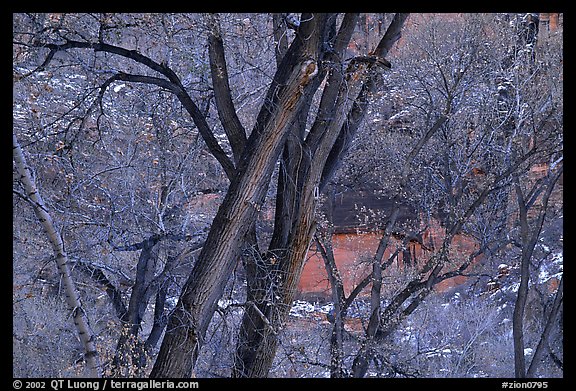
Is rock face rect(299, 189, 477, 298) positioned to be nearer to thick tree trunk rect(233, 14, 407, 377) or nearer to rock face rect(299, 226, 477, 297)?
rock face rect(299, 226, 477, 297)

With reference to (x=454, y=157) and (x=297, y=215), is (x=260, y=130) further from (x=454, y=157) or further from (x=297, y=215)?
(x=454, y=157)

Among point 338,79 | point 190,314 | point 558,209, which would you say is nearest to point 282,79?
point 338,79

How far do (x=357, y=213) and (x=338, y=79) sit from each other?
389 inches

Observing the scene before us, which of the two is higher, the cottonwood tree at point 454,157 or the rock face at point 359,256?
the cottonwood tree at point 454,157

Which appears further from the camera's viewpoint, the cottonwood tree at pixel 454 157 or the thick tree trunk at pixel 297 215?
the cottonwood tree at pixel 454 157

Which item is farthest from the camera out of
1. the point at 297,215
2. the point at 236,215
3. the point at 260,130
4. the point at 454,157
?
the point at 454,157

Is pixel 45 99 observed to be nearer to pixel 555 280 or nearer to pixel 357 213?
pixel 357 213

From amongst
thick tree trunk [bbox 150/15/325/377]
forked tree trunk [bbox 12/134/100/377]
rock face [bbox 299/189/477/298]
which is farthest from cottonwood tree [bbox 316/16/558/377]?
forked tree trunk [bbox 12/134/100/377]

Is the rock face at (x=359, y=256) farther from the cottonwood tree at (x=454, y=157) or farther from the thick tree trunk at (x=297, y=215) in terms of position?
the thick tree trunk at (x=297, y=215)

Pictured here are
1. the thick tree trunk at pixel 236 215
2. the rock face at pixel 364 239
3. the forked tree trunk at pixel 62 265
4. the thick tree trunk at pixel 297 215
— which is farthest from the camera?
the rock face at pixel 364 239

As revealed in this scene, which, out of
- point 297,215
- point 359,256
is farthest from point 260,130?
point 359,256

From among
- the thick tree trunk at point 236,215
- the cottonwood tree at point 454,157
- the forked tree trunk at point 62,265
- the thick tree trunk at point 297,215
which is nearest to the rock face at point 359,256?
the cottonwood tree at point 454,157

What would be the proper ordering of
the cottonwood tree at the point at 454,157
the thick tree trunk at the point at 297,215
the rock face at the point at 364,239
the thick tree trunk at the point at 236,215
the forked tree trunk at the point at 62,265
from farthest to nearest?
the rock face at the point at 364,239
the cottonwood tree at the point at 454,157
the thick tree trunk at the point at 297,215
the thick tree trunk at the point at 236,215
the forked tree trunk at the point at 62,265

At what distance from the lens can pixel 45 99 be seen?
10.1 meters
